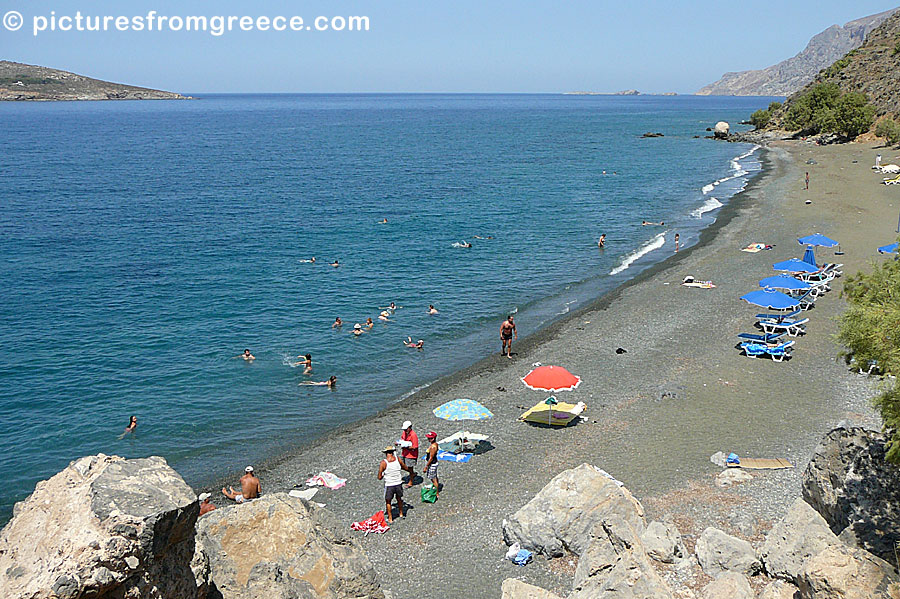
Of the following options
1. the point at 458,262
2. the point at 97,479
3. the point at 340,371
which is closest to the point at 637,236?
the point at 458,262

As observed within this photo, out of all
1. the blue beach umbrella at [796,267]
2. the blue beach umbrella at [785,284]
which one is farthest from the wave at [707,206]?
the blue beach umbrella at [785,284]

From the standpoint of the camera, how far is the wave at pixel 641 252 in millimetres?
42191

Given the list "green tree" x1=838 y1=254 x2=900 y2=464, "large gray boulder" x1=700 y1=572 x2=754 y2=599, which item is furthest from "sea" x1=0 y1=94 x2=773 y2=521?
"green tree" x1=838 y1=254 x2=900 y2=464

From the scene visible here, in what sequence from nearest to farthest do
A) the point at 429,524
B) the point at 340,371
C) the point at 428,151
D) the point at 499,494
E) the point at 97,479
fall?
the point at 97,479
the point at 429,524
the point at 499,494
the point at 340,371
the point at 428,151

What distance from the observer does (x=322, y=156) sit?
4218 inches

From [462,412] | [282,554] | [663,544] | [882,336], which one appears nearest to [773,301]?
[462,412]

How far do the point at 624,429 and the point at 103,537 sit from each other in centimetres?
1583

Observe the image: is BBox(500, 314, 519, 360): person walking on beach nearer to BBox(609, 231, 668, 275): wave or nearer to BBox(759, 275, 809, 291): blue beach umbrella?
BBox(759, 275, 809, 291): blue beach umbrella

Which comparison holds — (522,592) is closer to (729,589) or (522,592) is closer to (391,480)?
(729,589)

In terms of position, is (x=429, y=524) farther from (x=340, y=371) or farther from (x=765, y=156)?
(x=765, y=156)

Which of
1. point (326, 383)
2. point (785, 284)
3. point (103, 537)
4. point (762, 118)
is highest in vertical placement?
point (762, 118)

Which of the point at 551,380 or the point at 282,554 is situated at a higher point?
the point at 282,554

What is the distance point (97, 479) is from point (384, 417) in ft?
53.4

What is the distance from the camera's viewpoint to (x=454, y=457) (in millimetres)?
18938
